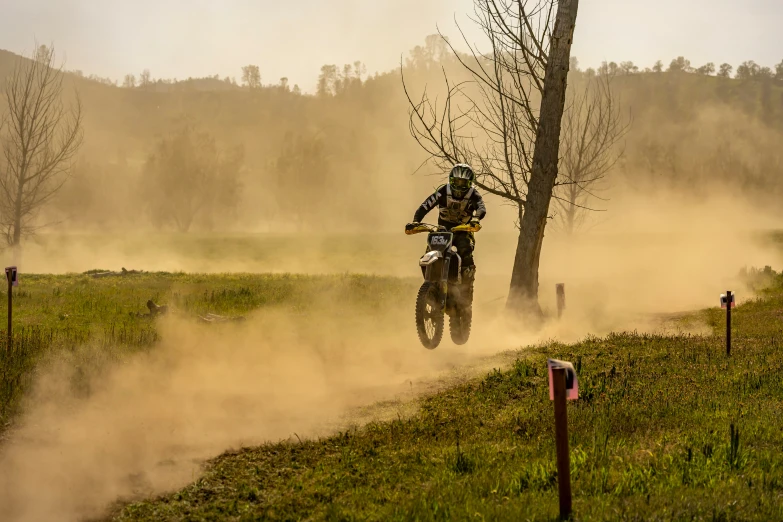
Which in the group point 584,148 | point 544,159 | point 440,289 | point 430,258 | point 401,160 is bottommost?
point 440,289

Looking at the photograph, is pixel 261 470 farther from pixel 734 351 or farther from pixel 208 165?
pixel 208 165

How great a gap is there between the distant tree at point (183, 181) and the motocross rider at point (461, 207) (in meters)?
80.5

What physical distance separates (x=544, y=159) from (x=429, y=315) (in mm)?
6558

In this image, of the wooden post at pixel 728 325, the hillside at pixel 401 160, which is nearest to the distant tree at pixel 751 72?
the hillside at pixel 401 160

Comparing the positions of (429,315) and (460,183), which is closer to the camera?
(429,315)

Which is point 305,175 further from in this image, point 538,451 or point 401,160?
point 538,451

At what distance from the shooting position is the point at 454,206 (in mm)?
12477

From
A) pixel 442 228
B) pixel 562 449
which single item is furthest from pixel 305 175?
pixel 562 449

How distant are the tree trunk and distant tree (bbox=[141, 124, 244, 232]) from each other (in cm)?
7697

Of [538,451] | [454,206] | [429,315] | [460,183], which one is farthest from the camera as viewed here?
[454,206]

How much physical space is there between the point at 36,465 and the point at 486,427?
5.12 metres

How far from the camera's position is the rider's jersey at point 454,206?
1238cm

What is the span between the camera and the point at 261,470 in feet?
25.1

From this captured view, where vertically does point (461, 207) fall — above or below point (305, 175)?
below
